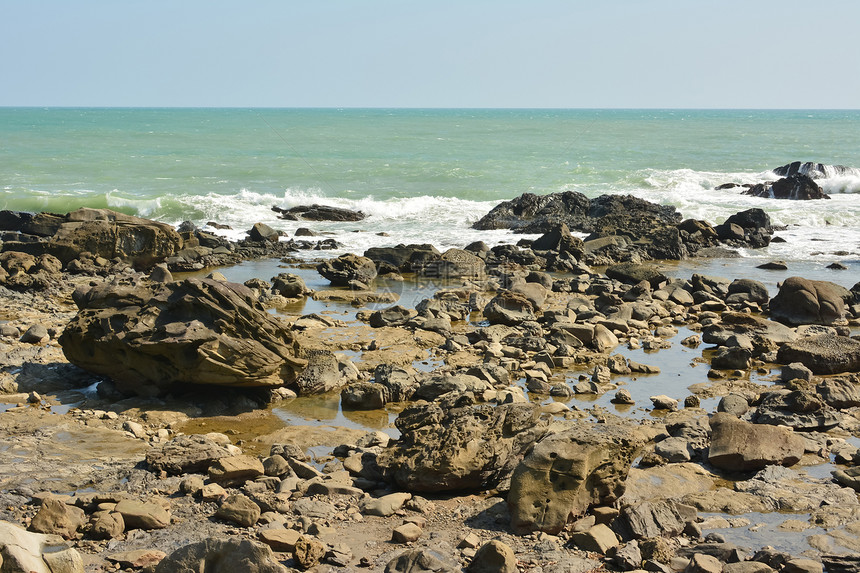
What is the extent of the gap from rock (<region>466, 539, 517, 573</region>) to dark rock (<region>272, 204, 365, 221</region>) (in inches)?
864

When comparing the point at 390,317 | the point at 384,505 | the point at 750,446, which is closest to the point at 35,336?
the point at 390,317

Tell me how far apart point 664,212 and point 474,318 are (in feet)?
46.0

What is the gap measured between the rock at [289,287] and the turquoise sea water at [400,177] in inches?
235

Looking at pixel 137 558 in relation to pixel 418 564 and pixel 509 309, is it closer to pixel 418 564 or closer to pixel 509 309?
pixel 418 564

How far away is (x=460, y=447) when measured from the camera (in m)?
7.11

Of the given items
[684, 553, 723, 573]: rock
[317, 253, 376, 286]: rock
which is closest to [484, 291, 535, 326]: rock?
[317, 253, 376, 286]: rock

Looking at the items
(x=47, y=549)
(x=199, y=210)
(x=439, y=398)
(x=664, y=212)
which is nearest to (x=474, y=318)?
(x=439, y=398)

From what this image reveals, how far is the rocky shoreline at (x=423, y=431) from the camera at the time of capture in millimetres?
5918

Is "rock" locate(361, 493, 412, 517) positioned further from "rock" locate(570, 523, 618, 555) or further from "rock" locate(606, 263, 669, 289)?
"rock" locate(606, 263, 669, 289)

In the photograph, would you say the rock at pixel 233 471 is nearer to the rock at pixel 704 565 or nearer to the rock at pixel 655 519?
the rock at pixel 655 519

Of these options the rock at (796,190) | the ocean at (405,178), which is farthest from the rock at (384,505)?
the rock at (796,190)

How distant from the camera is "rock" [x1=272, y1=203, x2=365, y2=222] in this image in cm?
2698

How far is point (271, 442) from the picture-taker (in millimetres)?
8367

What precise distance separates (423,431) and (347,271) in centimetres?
1015
